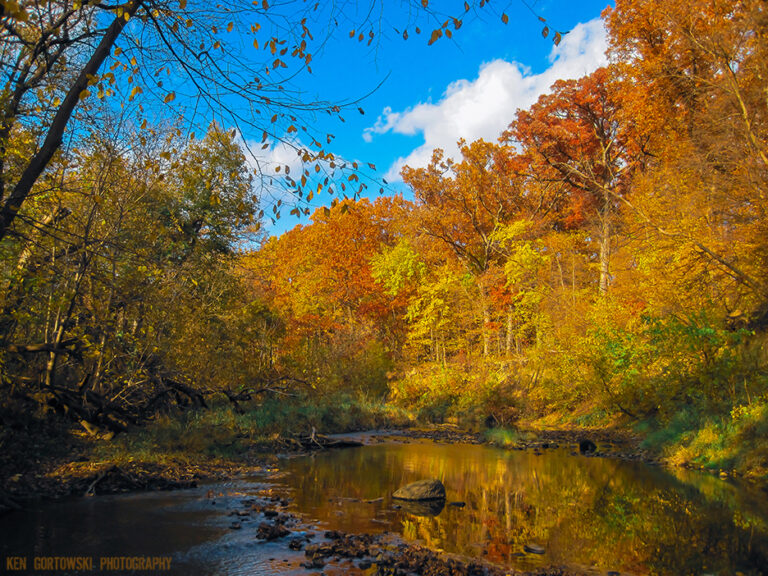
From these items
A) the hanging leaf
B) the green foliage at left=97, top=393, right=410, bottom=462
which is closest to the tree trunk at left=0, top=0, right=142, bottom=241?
the hanging leaf

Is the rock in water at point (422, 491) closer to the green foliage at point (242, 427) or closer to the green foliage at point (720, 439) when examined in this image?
the green foliage at point (242, 427)

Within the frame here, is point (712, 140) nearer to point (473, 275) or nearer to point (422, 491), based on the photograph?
point (422, 491)

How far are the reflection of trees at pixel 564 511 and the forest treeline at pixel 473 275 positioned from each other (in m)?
3.18

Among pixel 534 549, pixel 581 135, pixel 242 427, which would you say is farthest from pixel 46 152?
pixel 581 135

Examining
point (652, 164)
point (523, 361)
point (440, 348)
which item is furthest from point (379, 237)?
point (652, 164)

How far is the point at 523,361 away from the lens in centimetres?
2541

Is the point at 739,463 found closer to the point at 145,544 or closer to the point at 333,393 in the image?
the point at 145,544

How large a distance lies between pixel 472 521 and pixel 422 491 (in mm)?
1394

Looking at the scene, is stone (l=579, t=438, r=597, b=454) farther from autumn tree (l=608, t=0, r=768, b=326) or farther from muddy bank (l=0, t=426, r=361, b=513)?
muddy bank (l=0, t=426, r=361, b=513)

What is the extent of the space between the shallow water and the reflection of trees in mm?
26

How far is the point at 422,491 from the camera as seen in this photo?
9117 mm

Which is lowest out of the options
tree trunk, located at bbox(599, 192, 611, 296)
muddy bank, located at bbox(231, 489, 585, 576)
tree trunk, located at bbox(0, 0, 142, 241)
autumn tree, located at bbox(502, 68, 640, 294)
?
muddy bank, located at bbox(231, 489, 585, 576)

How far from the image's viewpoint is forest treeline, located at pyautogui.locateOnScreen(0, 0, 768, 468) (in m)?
9.49

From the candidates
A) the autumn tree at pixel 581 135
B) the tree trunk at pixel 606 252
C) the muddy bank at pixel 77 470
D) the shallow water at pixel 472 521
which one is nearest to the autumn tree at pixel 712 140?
the tree trunk at pixel 606 252
